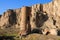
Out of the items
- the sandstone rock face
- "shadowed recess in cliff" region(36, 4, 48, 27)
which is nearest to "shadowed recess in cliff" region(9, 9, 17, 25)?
the sandstone rock face

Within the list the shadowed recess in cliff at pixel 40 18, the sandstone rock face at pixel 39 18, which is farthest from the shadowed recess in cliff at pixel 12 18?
the shadowed recess in cliff at pixel 40 18

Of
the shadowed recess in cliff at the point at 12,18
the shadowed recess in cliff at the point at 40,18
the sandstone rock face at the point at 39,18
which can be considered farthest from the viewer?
the shadowed recess in cliff at the point at 12,18

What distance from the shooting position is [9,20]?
246ft

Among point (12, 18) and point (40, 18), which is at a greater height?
point (40, 18)

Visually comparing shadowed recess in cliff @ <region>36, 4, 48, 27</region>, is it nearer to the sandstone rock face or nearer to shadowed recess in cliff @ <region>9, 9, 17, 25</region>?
the sandstone rock face

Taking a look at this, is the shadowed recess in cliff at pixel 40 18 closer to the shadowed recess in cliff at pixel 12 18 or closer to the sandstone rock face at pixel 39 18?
the sandstone rock face at pixel 39 18

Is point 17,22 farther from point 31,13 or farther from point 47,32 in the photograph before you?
point 47,32

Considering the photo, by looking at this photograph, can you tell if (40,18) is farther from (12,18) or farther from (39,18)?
A: (12,18)

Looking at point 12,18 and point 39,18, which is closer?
point 39,18

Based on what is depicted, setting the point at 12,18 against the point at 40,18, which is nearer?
the point at 40,18

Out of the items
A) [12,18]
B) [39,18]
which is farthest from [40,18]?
[12,18]

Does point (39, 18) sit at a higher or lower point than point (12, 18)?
higher

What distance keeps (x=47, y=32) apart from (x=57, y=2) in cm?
1288

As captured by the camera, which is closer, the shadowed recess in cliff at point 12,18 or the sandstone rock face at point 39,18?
the sandstone rock face at point 39,18
